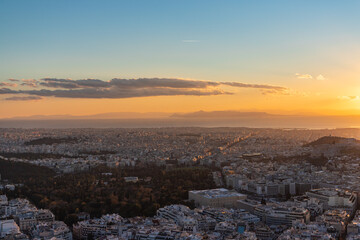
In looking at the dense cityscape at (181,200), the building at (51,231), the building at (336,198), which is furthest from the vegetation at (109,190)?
the building at (336,198)

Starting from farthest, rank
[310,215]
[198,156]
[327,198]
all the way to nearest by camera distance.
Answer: [198,156]
[327,198]
[310,215]

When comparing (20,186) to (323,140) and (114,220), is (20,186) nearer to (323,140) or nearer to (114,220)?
(114,220)

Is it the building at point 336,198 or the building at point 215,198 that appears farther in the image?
the building at point 215,198

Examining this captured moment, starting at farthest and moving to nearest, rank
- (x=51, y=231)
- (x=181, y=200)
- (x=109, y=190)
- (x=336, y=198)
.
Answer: (x=109, y=190)
(x=181, y=200)
(x=336, y=198)
(x=51, y=231)

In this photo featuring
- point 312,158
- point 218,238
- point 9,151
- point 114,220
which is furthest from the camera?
point 9,151

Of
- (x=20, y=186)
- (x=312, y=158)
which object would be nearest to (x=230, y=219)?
(x=20, y=186)

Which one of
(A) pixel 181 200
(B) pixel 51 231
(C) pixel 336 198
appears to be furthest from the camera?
(A) pixel 181 200

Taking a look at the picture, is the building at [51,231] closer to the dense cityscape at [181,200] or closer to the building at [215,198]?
the dense cityscape at [181,200]

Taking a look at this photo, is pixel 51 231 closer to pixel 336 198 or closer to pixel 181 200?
pixel 181 200

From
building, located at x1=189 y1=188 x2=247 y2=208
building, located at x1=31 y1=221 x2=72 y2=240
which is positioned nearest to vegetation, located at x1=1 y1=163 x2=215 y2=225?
building, located at x1=189 y1=188 x2=247 y2=208

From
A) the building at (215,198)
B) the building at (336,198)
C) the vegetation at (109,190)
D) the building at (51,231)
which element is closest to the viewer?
the building at (51,231)

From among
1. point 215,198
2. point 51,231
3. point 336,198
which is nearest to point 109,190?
point 215,198
